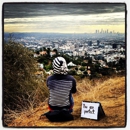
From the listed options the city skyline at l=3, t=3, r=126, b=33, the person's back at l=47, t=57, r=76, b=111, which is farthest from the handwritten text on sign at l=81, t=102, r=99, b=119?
the city skyline at l=3, t=3, r=126, b=33

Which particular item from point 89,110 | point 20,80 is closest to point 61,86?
point 89,110

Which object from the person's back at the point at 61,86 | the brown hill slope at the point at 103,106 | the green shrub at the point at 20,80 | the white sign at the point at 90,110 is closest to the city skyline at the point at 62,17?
the green shrub at the point at 20,80

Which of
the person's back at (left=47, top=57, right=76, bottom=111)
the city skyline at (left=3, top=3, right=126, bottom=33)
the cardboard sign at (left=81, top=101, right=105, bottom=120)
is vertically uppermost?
the city skyline at (left=3, top=3, right=126, bottom=33)

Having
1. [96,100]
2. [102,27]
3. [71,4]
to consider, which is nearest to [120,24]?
[102,27]

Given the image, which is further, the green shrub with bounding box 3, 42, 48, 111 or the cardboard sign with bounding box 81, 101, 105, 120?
the green shrub with bounding box 3, 42, 48, 111

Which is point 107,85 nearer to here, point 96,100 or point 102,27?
point 96,100

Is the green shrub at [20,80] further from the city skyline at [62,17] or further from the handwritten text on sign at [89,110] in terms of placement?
Answer: the handwritten text on sign at [89,110]

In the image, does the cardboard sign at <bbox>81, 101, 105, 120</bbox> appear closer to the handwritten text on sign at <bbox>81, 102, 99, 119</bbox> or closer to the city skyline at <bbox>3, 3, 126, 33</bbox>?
the handwritten text on sign at <bbox>81, 102, 99, 119</bbox>
